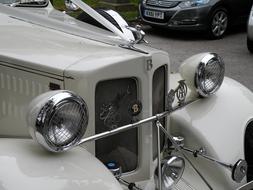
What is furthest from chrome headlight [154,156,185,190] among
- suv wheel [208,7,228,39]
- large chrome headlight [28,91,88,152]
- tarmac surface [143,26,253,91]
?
suv wheel [208,7,228,39]

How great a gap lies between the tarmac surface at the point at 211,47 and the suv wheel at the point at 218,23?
0.15 metres

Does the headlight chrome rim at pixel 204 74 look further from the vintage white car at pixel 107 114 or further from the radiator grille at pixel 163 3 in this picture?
the radiator grille at pixel 163 3

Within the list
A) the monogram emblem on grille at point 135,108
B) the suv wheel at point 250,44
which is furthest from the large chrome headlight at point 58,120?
the suv wheel at point 250,44

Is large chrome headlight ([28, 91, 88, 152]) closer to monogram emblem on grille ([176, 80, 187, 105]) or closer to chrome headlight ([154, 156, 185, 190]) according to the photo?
chrome headlight ([154, 156, 185, 190])

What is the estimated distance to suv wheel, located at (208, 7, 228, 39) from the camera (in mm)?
10359

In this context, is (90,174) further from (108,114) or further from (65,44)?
(65,44)

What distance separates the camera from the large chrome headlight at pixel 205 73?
131 inches

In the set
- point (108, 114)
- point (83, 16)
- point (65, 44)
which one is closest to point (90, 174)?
point (108, 114)

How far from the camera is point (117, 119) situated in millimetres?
2969

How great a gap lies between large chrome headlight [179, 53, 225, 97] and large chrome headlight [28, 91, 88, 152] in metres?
1.12

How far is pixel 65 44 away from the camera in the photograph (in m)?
3.12

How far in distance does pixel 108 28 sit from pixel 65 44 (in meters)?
0.35

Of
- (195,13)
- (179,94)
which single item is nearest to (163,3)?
(195,13)

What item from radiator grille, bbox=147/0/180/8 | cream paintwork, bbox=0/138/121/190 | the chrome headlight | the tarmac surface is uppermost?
cream paintwork, bbox=0/138/121/190
